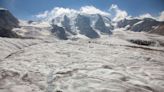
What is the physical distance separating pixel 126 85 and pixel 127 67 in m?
2.18

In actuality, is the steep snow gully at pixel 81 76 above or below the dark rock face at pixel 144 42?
below

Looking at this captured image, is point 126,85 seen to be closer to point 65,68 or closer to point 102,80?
point 102,80

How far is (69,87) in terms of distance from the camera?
20.2 ft

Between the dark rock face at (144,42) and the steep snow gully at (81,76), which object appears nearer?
the steep snow gully at (81,76)

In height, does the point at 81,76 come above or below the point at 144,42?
below

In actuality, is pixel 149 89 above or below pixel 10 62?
below

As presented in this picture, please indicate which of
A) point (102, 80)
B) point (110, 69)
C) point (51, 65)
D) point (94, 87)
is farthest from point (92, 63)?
point (94, 87)

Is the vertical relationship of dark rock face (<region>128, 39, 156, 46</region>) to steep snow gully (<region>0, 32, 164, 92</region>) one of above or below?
above

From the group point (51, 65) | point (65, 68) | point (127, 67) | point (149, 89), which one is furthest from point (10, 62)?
point (149, 89)

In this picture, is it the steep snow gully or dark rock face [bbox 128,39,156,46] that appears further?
dark rock face [bbox 128,39,156,46]

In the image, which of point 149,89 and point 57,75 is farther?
point 57,75

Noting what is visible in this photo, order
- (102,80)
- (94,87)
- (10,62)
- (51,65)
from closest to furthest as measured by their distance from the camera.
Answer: (94,87), (102,80), (51,65), (10,62)

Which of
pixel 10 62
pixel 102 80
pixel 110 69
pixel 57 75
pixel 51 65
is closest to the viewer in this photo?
pixel 102 80

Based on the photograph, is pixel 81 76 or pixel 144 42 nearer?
pixel 81 76
